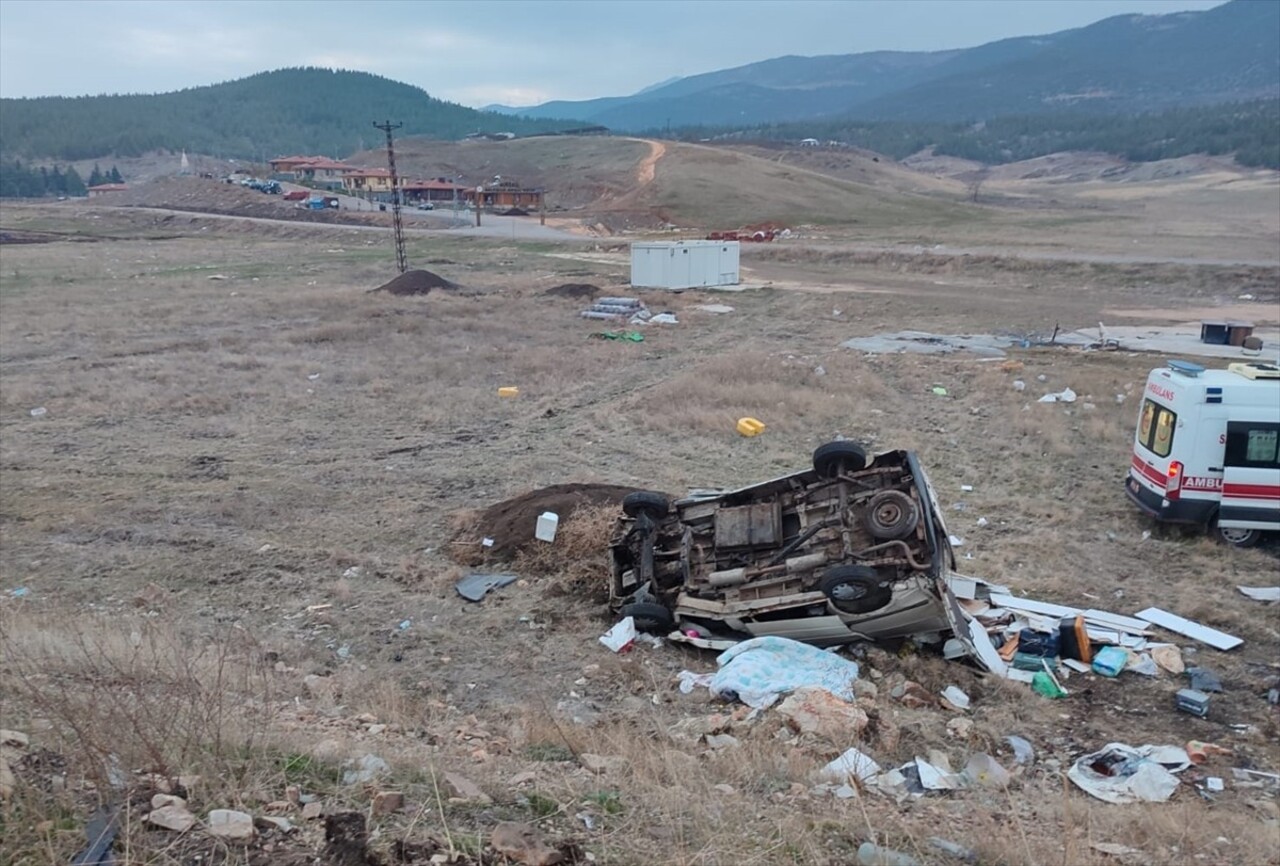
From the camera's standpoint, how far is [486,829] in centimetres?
374

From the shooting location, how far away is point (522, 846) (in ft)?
11.5

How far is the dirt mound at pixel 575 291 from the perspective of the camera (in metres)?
31.6

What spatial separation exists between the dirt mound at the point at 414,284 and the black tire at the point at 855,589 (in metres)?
26.4

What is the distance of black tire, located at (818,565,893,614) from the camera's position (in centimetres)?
727

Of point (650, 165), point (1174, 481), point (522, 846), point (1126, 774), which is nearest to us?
point (522, 846)

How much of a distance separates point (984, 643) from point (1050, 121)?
190m

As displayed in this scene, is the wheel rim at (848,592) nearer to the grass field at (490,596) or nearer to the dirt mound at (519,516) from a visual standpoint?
the grass field at (490,596)

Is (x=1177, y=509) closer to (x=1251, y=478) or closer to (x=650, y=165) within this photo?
(x=1251, y=478)

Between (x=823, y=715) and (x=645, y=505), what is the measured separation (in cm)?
321

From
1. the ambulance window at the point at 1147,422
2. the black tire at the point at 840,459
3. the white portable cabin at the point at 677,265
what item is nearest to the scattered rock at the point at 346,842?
the black tire at the point at 840,459

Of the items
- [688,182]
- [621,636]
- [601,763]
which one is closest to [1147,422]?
[621,636]

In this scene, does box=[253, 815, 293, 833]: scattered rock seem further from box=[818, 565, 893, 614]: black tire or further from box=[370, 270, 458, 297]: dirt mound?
box=[370, 270, 458, 297]: dirt mound

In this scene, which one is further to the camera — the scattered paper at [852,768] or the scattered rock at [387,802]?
the scattered paper at [852,768]

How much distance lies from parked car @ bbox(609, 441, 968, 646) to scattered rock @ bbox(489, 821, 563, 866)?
427 centimetres
